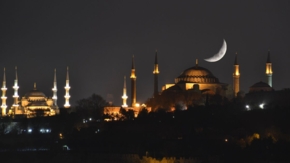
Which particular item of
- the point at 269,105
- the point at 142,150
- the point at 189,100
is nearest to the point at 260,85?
the point at 189,100

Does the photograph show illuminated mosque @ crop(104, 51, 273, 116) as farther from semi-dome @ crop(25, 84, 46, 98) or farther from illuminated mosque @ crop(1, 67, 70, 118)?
semi-dome @ crop(25, 84, 46, 98)

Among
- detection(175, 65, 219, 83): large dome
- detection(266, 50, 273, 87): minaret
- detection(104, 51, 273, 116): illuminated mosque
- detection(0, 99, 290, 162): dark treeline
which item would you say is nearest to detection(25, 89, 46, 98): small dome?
detection(104, 51, 273, 116): illuminated mosque

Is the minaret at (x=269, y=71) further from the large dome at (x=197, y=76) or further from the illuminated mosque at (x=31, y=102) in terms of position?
the illuminated mosque at (x=31, y=102)

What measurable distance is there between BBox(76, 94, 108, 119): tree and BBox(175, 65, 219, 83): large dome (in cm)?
781

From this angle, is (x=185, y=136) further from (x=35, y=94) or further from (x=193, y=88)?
(x=35, y=94)

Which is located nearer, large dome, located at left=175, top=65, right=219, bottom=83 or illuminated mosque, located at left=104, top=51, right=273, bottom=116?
illuminated mosque, located at left=104, top=51, right=273, bottom=116

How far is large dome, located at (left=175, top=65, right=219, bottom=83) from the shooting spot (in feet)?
371

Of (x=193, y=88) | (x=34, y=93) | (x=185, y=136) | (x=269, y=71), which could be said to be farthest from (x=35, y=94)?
(x=185, y=136)

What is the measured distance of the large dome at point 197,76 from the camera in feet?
371

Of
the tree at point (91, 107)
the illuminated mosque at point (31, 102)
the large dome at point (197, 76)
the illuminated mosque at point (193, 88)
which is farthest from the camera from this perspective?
the illuminated mosque at point (31, 102)

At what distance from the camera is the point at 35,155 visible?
71.8 metres

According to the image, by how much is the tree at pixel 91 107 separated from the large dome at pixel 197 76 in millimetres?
7811

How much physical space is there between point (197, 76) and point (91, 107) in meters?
12.1

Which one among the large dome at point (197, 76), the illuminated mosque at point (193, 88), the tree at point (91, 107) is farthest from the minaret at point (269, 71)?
the tree at point (91, 107)
